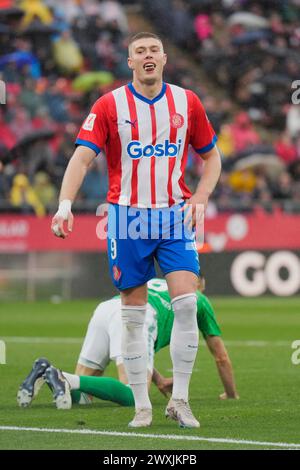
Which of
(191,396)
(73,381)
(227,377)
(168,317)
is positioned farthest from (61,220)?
(191,396)

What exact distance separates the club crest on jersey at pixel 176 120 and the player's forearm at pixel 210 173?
0.36 metres

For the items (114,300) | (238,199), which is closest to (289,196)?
(238,199)

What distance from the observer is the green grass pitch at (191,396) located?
6.83 metres

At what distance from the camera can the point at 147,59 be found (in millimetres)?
7543

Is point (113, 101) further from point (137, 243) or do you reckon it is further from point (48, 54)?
point (48, 54)

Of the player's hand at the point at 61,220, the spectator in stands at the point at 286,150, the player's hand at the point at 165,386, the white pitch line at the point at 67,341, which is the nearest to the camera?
the player's hand at the point at 61,220

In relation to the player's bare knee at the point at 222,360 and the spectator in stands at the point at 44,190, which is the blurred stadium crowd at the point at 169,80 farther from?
the player's bare knee at the point at 222,360

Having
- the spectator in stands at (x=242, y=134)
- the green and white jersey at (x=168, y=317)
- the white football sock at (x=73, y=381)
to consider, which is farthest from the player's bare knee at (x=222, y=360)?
the spectator in stands at (x=242, y=134)

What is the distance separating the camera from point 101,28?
26.5 meters

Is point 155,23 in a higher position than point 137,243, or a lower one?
higher

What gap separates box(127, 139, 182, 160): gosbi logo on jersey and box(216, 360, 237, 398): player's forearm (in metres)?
2.25

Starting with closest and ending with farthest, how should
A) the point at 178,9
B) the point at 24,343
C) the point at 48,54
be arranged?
the point at 24,343 → the point at 48,54 → the point at 178,9

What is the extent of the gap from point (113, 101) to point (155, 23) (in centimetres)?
2298
